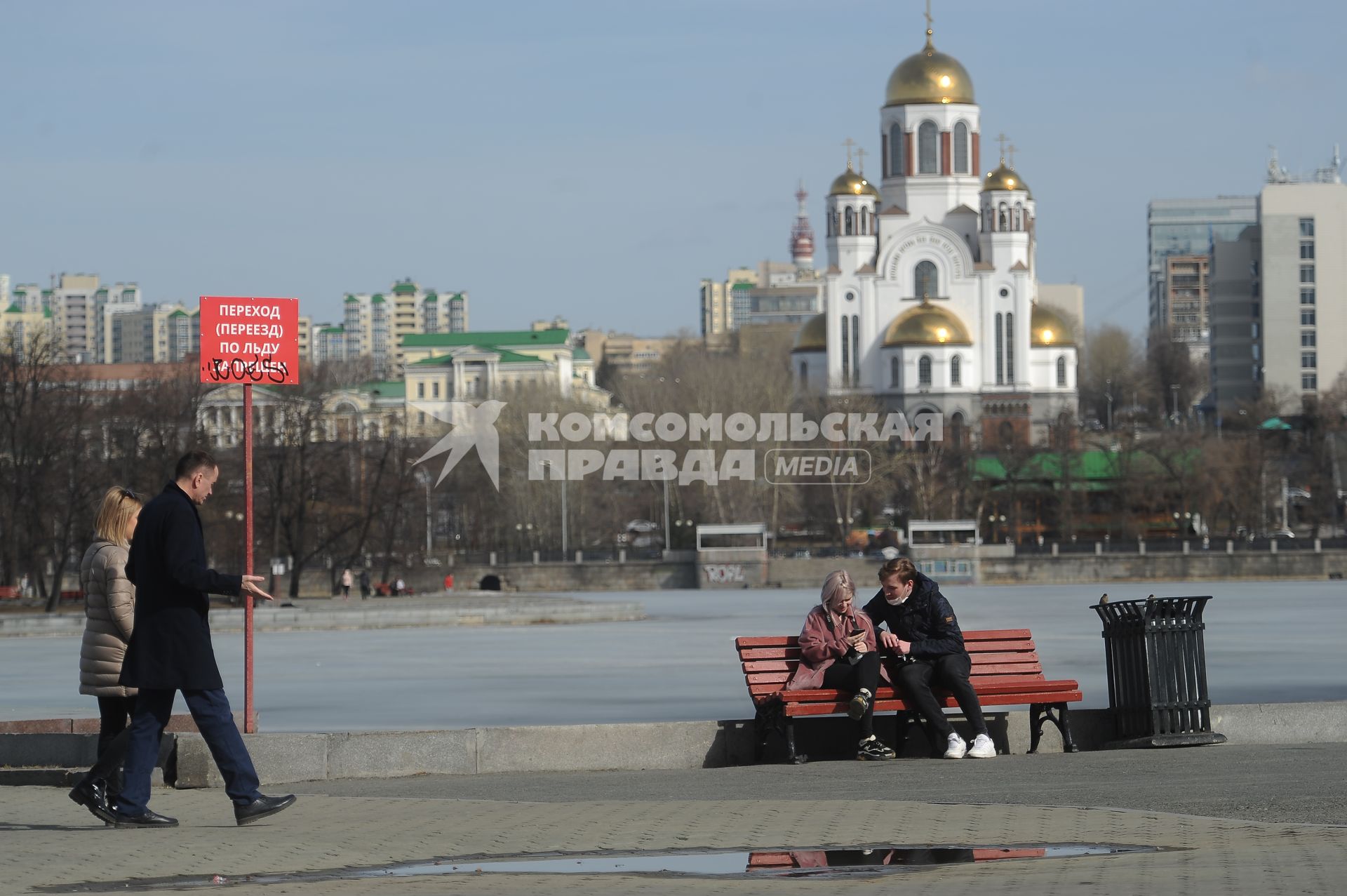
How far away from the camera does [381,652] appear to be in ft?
92.8

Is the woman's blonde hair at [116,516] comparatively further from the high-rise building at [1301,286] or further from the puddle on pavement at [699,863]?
the high-rise building at [1301,286]

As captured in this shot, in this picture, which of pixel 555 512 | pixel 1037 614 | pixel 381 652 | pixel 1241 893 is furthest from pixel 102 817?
pixel 555 512

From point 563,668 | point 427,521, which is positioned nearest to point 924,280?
point 427,521

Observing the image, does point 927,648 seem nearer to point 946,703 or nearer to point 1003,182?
point 946,703

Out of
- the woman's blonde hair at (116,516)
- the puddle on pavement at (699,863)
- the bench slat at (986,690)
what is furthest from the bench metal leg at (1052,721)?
the woman's blonde hair at (116,516)

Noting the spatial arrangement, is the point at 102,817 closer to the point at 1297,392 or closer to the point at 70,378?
the point at 70,378

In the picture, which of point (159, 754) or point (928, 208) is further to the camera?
point (928, 208)

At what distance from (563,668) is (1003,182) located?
93.0 metres

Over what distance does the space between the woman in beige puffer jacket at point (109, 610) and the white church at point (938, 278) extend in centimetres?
9964

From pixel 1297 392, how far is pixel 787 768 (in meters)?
122

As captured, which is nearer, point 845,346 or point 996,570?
point 996,570

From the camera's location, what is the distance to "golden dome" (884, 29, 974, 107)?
11112cm

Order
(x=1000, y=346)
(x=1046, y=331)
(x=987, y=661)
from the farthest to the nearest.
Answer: (x=1046, y=331), (x=1000, y=346), (x=987, y=661)

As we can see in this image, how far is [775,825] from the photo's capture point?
28.4ft
